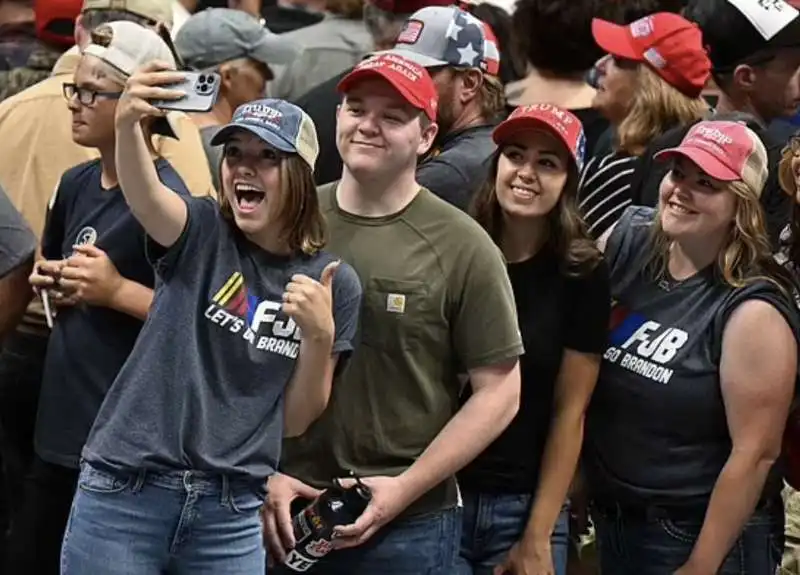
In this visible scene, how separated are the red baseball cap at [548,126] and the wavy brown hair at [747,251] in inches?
11.9

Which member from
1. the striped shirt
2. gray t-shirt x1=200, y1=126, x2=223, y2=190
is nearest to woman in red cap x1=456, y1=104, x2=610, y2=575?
the striped shirt

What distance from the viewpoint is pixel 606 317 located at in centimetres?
276

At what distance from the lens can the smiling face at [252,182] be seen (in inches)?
95.4

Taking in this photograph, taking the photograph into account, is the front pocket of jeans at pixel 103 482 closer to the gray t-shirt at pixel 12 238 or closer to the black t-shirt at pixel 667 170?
the gray t-shirt at pixel 12 238

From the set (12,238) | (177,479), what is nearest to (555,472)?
(177,479)

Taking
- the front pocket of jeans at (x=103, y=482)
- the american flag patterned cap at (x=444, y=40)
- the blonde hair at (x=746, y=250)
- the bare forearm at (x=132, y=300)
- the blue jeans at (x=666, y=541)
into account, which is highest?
the american flag patterned cap at (x=444, y=40)

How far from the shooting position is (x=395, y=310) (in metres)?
2.54

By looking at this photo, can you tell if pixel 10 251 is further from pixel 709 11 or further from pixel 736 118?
pixel 709 11

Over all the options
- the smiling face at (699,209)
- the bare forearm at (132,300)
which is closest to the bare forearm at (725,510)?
the smiling face at (699,209)

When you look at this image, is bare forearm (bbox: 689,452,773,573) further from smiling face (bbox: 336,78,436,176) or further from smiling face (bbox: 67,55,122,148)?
smiling face (bbox: 67,55,122,148)

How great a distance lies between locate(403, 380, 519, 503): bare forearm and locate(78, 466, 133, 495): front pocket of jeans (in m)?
0.50

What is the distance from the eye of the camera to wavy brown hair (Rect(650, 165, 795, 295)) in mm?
2719

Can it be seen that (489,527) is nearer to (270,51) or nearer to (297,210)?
(297,210)

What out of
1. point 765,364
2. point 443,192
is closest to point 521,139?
point 443,192
